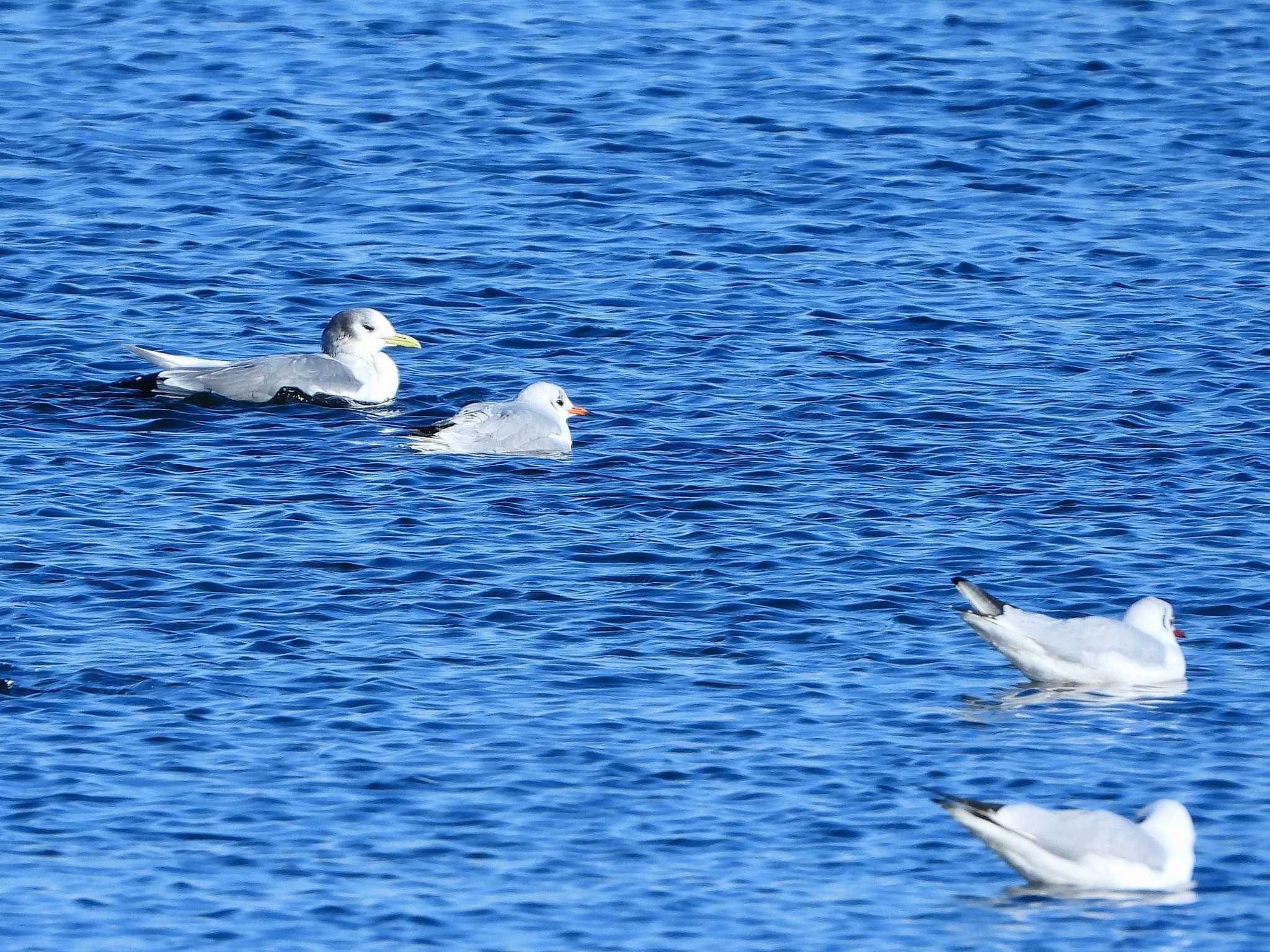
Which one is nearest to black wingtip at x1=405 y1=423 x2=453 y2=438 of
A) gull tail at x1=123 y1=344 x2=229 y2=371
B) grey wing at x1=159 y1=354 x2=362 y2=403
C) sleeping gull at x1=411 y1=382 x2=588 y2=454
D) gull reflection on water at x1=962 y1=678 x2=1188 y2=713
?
sleeping gull at x1=411 y1=382 x2=588 y2=454

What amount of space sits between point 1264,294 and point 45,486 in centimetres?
1080

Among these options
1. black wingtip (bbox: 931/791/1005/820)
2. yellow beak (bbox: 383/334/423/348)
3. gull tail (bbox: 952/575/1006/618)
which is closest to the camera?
black wingtip (bbox: 931/791/1005/820)

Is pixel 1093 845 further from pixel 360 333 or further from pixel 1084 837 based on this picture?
pixel 360 333

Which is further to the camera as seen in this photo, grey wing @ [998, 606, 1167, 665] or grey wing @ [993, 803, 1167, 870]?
grey wing @ [998, 606, 1167, 665]

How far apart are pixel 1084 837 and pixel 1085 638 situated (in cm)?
247

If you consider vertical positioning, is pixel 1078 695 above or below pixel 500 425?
below

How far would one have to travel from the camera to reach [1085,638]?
41.6 ft

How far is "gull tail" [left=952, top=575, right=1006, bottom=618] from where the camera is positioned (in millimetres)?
12539

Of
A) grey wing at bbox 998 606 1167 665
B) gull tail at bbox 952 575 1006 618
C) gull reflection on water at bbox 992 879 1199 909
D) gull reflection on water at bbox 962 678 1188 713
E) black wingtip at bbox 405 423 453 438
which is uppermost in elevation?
gull tail at bbox 952 575 1006 618

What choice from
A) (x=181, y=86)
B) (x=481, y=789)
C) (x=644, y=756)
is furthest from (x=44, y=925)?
(x=181, y=86)

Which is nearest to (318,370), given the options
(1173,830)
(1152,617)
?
(1152,617)

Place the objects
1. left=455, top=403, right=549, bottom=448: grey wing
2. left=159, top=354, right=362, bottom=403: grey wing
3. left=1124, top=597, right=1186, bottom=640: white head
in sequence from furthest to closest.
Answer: left=159, top=354, right=362, bottom=403: grey wing
left=455, top=403, right=549, bottom=448: grey wing
left=1124, top=597, right=1186, bottom=640: white head

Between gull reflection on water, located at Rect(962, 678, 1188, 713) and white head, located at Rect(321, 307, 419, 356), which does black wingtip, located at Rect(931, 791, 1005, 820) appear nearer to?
gull reflection on water, located at Rect(962, 678, 1188, 713)

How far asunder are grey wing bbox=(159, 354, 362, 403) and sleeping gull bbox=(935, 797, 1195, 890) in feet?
28.6
